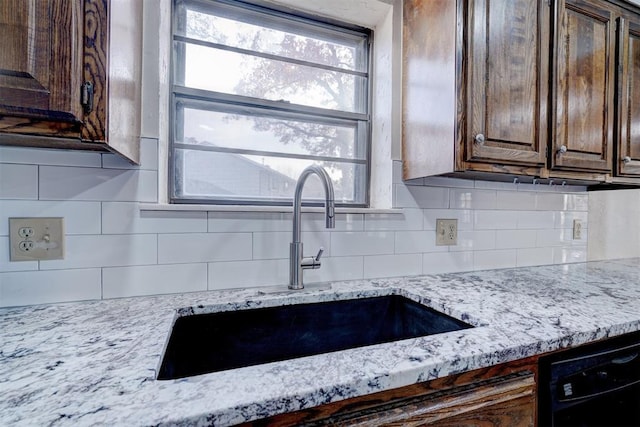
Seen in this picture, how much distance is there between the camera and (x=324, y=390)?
50 centimetres

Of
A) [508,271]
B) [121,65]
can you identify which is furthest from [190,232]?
[508,271]

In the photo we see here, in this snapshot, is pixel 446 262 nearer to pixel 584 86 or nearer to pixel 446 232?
pixel 446 232

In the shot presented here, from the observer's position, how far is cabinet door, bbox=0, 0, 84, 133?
535mm

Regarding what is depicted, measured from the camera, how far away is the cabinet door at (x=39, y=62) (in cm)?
54

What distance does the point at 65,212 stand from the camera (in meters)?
0.90

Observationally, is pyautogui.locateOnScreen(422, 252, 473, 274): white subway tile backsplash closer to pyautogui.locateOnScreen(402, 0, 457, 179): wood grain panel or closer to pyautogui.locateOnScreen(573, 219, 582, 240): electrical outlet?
pyautogui.locateOnScreen(402, 0, 457, 179): wood grain panel

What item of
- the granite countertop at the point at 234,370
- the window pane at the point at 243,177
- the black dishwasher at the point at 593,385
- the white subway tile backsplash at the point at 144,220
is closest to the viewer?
the granite countertop at the point at 234,370

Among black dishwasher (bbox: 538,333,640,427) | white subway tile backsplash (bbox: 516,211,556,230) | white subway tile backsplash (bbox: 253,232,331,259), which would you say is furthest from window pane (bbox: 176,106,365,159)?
black dishwasher (bbox: 538,333,640,427)

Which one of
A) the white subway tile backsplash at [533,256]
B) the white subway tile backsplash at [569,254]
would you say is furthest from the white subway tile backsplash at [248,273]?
the white subway tile backsplash at [569,254]

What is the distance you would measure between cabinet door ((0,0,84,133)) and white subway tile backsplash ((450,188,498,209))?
1363mm

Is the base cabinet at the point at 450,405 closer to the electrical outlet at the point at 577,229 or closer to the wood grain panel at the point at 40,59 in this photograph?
the wood grain panel at the point at 40,59

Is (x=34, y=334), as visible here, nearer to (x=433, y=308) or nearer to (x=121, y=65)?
(x=121, y=65)

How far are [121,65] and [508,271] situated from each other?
167 cm

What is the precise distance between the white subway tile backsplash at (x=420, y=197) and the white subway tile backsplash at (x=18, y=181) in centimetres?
120
